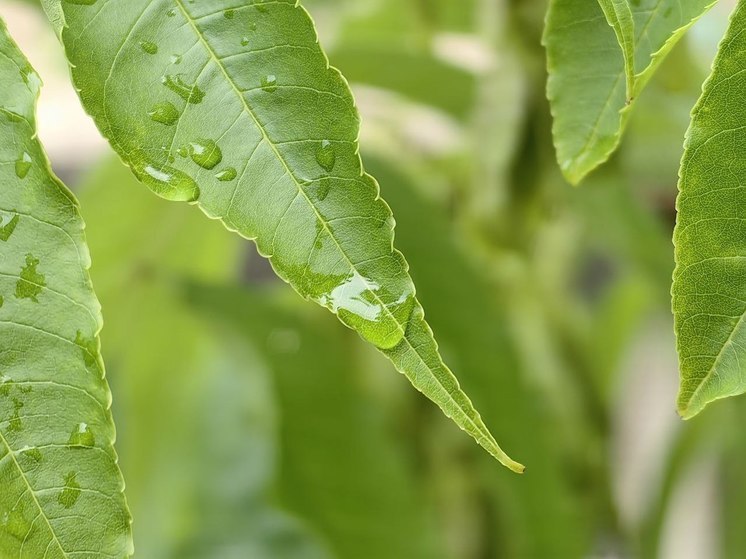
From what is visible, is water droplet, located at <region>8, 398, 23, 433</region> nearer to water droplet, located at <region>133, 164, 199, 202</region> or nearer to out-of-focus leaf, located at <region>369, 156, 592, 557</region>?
water droplet, located at <region>133, 164, 199, 202</region>

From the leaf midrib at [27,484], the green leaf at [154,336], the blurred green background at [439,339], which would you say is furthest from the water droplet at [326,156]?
the green leaf at [154,336]

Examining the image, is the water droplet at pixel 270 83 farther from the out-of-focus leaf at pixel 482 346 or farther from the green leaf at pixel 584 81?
the out-of-focus leaf at pixel 482 346

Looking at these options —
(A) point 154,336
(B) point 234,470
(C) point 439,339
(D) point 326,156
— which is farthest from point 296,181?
(B) point 234,470

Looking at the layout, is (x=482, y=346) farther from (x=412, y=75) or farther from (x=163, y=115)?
(x=163, y=115)

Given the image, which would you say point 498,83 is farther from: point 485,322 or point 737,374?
point 737,374

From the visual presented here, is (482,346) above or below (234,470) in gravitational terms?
above

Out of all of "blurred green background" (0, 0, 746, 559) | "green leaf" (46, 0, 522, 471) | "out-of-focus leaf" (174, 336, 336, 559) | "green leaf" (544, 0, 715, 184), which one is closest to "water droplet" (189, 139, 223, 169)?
"green leaf" (46, 0, 522, 471)

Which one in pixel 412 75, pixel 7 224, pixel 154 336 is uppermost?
pixel 7 224

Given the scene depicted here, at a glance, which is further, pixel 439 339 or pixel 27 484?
pixel 439 339
